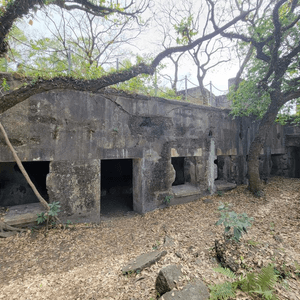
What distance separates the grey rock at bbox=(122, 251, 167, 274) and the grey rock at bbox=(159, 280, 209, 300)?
91cm

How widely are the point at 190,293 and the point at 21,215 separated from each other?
13.1 feet

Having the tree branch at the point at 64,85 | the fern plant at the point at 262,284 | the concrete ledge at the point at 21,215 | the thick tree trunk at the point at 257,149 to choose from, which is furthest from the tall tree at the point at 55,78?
the fern plant at the point at 262,284

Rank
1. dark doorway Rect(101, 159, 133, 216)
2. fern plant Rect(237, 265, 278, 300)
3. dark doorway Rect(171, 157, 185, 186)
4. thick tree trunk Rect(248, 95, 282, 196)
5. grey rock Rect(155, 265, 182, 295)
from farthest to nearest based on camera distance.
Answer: dark doorway Rect(171, 157, 185, 186)
dark doorway Rect(101, 159, 133, 216)
thick tree trunk Rect(248, 95, 282, 196)
grey rock Rect(155, 265, 182, 295)
fern plant Rect(237, 265, 278, 300)

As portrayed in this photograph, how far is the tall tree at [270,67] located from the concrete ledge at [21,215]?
738 centimetres

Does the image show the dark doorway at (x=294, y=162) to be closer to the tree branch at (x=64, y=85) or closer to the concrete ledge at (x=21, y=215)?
the tree branch at (x=64, y=85)

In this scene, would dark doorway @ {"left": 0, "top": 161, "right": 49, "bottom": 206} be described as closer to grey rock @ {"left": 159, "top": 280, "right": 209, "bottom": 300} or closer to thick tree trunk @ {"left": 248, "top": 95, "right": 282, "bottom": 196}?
grey rock @ {"left": 159, "top": 280, "right": 209, "bottom": 300}

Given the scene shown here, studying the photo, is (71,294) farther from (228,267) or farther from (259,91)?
(259,91)

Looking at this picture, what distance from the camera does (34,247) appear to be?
153 inches

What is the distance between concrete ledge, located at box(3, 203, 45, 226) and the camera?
4.16 m

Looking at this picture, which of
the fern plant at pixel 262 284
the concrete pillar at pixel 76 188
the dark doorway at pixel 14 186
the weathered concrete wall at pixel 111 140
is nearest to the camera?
the fern plant at pixel 262 284

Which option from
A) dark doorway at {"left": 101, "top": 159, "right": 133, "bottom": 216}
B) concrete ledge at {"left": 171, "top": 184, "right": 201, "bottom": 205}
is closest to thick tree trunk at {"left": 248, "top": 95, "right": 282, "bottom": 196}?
concrete ledge at {"left": 171, "top": 184, "right": 201, "bottom": 205}

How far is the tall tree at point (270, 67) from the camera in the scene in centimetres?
645

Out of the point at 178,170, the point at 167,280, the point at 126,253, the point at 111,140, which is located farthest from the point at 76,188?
the point at 178,170

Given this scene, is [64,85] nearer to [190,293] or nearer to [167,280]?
[167,280]
